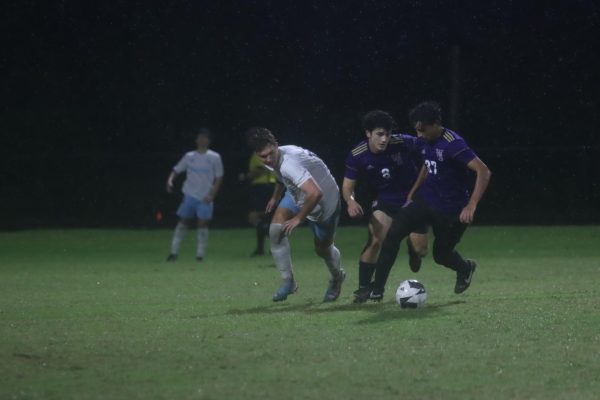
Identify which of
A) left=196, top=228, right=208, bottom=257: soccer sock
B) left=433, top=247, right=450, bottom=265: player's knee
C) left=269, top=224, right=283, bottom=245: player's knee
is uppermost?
left=269, top=224, right=283, bottom=245: player's knee

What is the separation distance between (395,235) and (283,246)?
1.21 metres

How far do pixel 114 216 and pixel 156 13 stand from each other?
254 inches

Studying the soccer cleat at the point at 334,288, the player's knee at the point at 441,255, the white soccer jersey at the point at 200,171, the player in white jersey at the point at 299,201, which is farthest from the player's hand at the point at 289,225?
the white soccer jersey at the point at 200,171

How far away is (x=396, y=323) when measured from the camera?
9922 millimetres

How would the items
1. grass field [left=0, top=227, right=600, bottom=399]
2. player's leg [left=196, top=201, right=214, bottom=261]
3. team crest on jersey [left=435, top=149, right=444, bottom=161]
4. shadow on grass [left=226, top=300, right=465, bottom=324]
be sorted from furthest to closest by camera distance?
1. player's leg [left=196, top=201, right=214, bottom=261]
2. team crest on jersey [left=435, top=149, right=444, bottom=161]
3. shadow on grass [left=226, top=300, right=465, bottom=324]
4. grass field [left=0, top=227, right=600, bottom=399]

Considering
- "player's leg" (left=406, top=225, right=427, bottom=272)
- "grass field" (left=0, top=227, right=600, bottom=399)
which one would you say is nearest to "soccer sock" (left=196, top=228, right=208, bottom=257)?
"grass field" (left=0, top=227, right=600, bottom=399)

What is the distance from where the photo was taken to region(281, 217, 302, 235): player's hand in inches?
425

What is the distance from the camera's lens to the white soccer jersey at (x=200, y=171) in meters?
20.0

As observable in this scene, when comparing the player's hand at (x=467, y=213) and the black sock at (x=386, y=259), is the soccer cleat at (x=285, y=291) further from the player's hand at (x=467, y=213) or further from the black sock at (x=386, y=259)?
the player's hand at (x=467, y=213)

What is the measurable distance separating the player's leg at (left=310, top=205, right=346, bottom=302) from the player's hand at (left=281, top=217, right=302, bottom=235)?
722 mm

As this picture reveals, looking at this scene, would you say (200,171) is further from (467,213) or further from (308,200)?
(467,213)

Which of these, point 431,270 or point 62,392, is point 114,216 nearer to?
point 431,270

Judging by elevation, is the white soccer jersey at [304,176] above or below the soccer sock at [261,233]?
above

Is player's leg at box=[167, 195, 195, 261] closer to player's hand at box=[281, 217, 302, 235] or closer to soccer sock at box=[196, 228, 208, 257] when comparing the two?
soccer sock at box=[196, 228, 208, 257]
